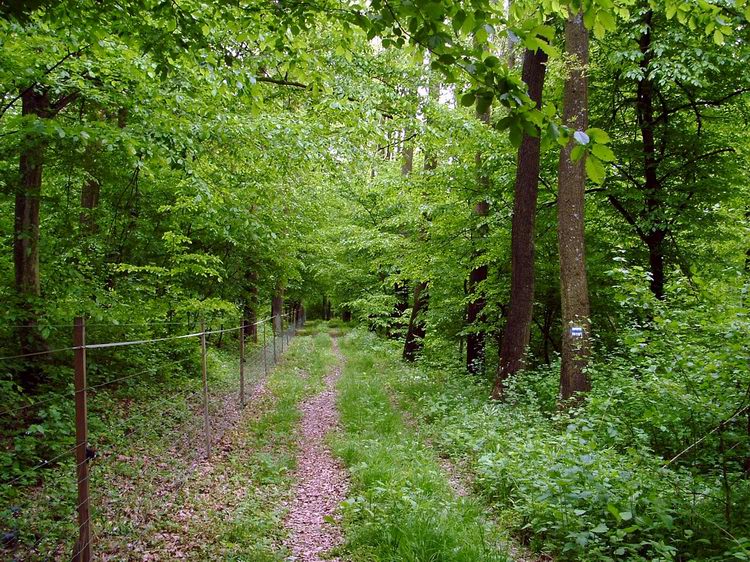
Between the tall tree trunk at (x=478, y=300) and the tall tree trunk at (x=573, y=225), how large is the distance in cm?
309

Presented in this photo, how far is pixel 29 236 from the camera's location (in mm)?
6250

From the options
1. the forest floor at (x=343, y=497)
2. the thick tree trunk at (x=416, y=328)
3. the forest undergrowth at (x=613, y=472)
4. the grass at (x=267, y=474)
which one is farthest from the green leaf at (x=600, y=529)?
the thick tree trunk at (x=416, y=328)

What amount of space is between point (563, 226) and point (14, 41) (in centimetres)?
744

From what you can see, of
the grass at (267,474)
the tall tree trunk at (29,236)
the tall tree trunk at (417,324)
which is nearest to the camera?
Result: the grass at (267,474)

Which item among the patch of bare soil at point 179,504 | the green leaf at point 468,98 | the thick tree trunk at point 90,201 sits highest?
the thick tree trunk at point 90,201

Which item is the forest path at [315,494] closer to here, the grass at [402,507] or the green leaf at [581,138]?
the grass at [402,507]

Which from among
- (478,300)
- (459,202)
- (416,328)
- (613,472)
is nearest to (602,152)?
(613,472)

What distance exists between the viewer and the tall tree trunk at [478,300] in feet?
36.2

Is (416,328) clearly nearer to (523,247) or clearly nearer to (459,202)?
(459,202)

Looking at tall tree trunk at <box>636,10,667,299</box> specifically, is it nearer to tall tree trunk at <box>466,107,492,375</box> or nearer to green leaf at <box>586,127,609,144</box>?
tall tree trunk at <box>466,107,492,375</box>

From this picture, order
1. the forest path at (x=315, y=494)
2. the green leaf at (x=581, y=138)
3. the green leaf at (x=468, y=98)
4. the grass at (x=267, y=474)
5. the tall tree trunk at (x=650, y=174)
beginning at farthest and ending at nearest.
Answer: the tall tree trunk at (x=650, y=174)
the forest path at (x=315, y=494)
the grass at (x=267, y=474)
the green leaf at (x=468, y=98)
the green leaf at (x=581, y=138)

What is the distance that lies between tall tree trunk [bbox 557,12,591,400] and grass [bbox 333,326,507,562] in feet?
8.51

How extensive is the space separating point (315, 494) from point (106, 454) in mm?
2593

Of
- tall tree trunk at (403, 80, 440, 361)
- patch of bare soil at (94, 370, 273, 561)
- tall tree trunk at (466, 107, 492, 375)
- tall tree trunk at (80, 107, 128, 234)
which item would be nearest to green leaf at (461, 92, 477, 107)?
patch of bare soil at (94, 370, 273, 561)
